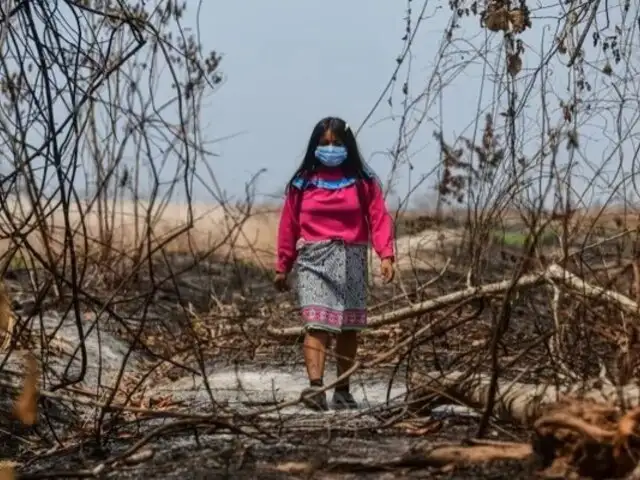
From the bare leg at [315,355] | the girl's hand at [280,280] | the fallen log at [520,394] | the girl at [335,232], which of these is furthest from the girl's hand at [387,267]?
the fallen log at [520,394]

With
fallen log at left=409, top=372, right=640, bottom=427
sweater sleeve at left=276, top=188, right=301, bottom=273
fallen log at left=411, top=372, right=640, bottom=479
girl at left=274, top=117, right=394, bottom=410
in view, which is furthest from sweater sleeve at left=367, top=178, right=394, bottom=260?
fallen log at left=411, top=372, right=640, bottom=479

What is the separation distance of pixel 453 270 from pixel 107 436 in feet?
18.4

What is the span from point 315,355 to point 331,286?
33cm

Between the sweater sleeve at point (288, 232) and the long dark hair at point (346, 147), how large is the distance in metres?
0.07

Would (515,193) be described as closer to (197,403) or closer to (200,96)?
(197,403)

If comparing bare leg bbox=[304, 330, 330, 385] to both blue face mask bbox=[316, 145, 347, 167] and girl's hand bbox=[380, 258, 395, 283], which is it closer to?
girl's hand bbox=[380, 258, 395, 283]

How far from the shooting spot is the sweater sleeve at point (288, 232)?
602 centimetres

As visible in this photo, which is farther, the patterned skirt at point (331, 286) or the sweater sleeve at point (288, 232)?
the sweater sleeve at point (288, 232)

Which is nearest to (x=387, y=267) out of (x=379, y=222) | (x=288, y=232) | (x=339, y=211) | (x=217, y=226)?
(x=379, y=222)

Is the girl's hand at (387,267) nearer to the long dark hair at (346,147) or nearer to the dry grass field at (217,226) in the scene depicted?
the long dark hair at (346,147)

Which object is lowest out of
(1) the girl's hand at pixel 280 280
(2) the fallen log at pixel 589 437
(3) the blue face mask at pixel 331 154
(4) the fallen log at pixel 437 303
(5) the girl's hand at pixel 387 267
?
(2) the fallen log at pixel 589 437

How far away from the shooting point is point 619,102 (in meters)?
5.02

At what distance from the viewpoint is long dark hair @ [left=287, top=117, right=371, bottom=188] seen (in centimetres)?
591

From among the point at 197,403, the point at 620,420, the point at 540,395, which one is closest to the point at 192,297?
the point at 197,403
